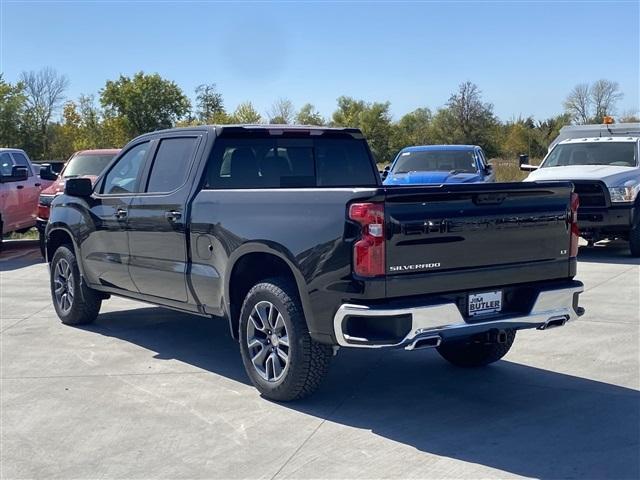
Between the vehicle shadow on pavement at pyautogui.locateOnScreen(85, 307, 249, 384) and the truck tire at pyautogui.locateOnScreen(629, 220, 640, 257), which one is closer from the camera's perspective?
the vehicle shadow on pavement at pyautogui.locateOnScreen(85, 307, 249, 384)

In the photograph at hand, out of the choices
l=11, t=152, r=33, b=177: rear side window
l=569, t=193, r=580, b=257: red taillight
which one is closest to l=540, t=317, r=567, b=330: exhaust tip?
l=569, t=193, r=580, b=257: red taillight

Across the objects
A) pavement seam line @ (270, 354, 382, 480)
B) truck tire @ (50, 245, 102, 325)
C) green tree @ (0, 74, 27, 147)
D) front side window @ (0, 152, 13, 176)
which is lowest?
pavement seam line @ (270, 354, 382, 480)

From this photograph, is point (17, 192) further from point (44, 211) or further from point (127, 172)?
point (127, 172)

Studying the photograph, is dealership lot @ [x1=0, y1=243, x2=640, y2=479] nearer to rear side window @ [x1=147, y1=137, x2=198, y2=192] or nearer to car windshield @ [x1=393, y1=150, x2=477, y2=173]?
rear side window @ [x1=147, y1=137, x2=198, y2=192]

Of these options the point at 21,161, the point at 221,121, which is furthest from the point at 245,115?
the point at 21,161

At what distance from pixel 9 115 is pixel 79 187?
155 ft

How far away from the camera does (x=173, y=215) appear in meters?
6.64

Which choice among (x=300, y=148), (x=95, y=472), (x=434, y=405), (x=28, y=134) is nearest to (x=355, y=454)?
(x=434, y=405)

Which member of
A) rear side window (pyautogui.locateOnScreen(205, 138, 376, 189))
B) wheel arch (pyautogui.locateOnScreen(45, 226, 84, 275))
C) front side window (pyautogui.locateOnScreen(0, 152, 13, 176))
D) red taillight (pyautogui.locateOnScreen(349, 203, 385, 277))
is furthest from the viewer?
front side window (pyautogui.locateOnScreen(0, 152, 13, 176))

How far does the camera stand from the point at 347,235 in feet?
16.4

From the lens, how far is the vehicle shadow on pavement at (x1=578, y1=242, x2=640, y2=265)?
12977 millimetres

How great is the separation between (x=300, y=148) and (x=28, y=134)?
50.3 meters

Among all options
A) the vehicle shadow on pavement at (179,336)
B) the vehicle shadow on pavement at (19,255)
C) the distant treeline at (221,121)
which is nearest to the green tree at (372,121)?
the distant treeline at (221,121)

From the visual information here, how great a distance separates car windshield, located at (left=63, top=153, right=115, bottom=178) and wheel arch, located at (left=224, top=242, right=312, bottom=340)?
30.5 ft
